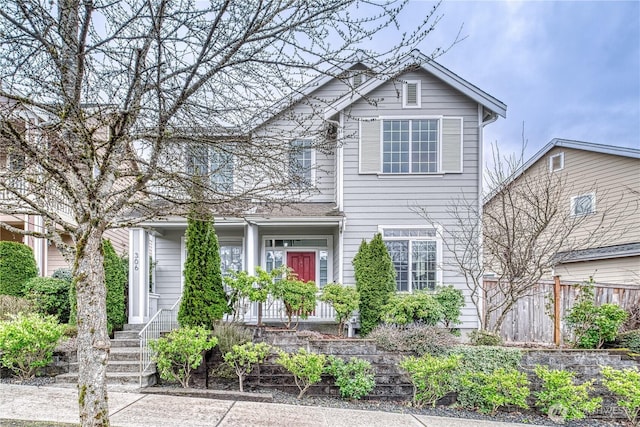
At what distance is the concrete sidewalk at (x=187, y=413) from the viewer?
5199 mm

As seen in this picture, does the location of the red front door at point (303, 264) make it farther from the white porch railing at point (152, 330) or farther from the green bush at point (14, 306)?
the green bush at point (14, 306)

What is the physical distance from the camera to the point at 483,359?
7273 millimetres

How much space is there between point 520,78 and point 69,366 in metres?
21.2

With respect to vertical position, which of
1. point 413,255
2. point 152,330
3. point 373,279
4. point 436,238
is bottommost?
point 152,330

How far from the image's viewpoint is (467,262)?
34.8 ft


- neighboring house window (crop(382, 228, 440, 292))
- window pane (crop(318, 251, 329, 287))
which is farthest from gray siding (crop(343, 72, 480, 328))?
window pane (crop(318, 251, 329, 287))

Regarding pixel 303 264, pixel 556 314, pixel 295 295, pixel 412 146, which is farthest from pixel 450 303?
pixel 303 264

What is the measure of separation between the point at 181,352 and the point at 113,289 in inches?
138

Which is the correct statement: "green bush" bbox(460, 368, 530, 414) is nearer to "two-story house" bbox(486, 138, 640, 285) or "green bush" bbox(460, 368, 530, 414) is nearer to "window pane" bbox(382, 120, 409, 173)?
"window pane" bbox(382, 120, 409, 173)

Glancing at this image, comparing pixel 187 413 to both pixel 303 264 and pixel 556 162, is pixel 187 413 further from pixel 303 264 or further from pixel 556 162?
pixel 556 162

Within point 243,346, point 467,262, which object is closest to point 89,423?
point 243,346

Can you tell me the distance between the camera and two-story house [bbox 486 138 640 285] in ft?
43.6

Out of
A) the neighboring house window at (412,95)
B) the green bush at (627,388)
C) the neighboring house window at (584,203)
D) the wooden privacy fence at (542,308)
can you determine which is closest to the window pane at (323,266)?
the wooden privacy fence at (542,308)

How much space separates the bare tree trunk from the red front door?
878 cm
